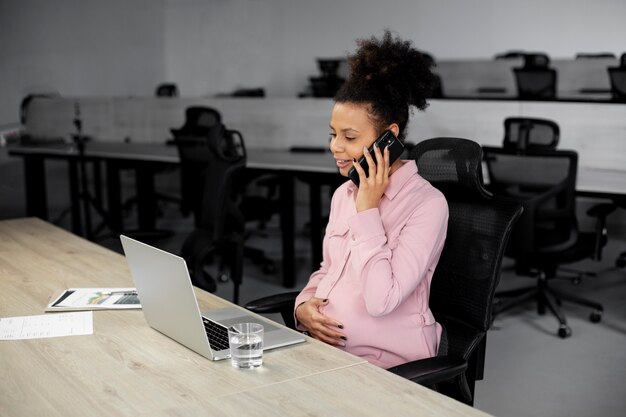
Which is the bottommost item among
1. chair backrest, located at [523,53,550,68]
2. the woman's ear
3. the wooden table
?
the wooden table

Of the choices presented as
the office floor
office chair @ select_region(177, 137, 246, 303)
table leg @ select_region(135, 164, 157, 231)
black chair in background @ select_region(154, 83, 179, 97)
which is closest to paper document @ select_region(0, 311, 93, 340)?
office chair @ select_region(177, 137, 246, 303)

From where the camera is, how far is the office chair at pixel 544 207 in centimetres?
391

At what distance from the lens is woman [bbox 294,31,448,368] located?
6.23 feet

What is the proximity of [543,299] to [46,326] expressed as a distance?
2.98 m

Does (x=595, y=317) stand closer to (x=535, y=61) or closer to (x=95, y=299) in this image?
(x=95, y=299)

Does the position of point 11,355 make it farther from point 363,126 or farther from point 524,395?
point 524,395

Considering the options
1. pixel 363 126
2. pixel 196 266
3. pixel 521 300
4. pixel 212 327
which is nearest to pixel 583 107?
pixel 521 300

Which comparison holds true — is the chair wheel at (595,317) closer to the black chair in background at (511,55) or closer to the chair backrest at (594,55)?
the chair backrest at (594,55)

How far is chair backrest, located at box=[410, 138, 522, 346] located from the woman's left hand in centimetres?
31

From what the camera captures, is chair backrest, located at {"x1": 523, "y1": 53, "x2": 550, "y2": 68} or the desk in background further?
chair backrest, located at {"x1": 523, "y1": 53, "x2": 550, "y2": 68}

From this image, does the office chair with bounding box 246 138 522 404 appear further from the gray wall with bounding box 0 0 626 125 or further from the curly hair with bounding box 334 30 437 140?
the gray wall with bounding box 0 0 626 125

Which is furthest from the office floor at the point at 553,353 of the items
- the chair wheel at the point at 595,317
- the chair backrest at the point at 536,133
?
the chair backrest at the point at 536,133

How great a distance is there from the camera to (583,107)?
5.09m

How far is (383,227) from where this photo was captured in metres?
1.97
